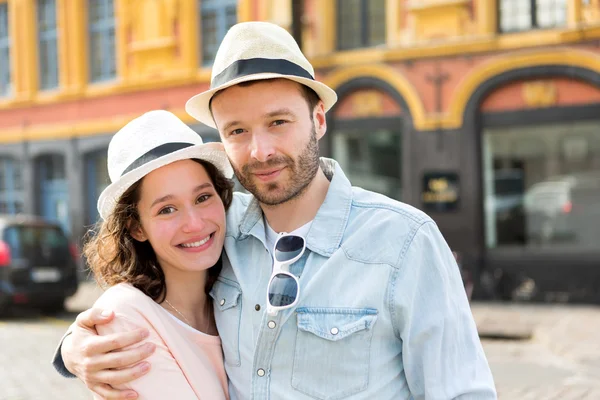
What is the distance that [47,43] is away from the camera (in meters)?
16.9

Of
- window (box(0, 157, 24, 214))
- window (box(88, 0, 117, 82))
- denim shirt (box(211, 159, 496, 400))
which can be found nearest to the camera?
denim shirt (box(211, 159, 496, 400))

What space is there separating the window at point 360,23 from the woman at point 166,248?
10.1 metres

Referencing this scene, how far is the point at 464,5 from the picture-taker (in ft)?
36.1

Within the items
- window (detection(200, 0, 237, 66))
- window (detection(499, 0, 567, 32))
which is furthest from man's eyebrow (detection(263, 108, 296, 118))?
window (detection(200, 0, 237, 66))

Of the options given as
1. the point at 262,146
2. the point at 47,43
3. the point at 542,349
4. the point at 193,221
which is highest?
the point at 47,43

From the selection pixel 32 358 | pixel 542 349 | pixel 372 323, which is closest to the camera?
pixel 372 323

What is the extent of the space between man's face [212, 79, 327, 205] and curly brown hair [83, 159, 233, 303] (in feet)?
1.11

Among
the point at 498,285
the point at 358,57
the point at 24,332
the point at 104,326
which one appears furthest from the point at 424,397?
the point at 358,57

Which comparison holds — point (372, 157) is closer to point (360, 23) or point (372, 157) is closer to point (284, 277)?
point (360, 23)

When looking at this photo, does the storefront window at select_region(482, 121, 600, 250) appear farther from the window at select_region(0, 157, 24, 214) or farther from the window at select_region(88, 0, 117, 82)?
the window at select_region(0, 157, 24, 214)

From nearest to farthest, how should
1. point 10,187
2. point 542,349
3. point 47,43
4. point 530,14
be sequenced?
point 542,349 < point 530,14 < point 47,43 < point 10,187

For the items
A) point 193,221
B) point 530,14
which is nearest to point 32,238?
point 530,14

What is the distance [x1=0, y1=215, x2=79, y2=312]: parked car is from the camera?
1014 centimetres

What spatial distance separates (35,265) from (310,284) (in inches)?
370
